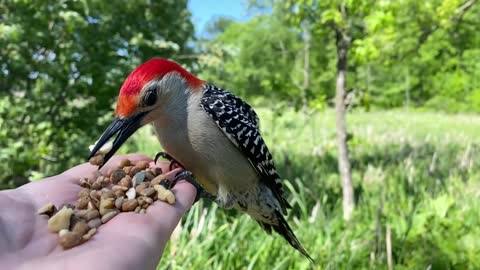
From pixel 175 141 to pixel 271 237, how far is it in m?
1.64

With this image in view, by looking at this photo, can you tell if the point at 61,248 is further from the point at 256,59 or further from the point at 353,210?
the point at 256,59

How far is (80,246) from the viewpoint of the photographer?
1.54 meters

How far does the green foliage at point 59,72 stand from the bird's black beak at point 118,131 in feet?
7.08

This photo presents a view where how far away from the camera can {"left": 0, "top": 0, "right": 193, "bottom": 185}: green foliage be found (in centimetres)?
405

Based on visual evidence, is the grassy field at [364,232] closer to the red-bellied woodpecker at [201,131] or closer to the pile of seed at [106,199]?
the red-bellied woodpecker at [201,131]

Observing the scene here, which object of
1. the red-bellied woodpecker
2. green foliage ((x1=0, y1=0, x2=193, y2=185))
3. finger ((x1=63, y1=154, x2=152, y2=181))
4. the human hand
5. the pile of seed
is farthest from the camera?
green foliage ((x1=0, y1=0, x2=193, y2=185))

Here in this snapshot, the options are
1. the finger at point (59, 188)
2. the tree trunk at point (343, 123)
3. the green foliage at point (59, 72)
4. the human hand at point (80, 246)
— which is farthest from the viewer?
the tree trunk at point (343, 123)

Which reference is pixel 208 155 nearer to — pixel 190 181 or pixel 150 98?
pixel 190 181

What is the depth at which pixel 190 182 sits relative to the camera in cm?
235

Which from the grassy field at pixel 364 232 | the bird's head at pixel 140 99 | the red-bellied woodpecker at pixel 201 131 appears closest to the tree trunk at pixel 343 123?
the grassy field at pixel 364 232

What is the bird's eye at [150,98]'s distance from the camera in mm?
2125

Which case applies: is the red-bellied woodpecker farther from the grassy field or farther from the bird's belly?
the grassy field

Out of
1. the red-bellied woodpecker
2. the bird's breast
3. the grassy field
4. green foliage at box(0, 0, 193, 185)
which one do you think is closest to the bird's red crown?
the red-bellied woodpecker

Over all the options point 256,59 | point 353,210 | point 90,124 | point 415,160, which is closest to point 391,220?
point 353,210
